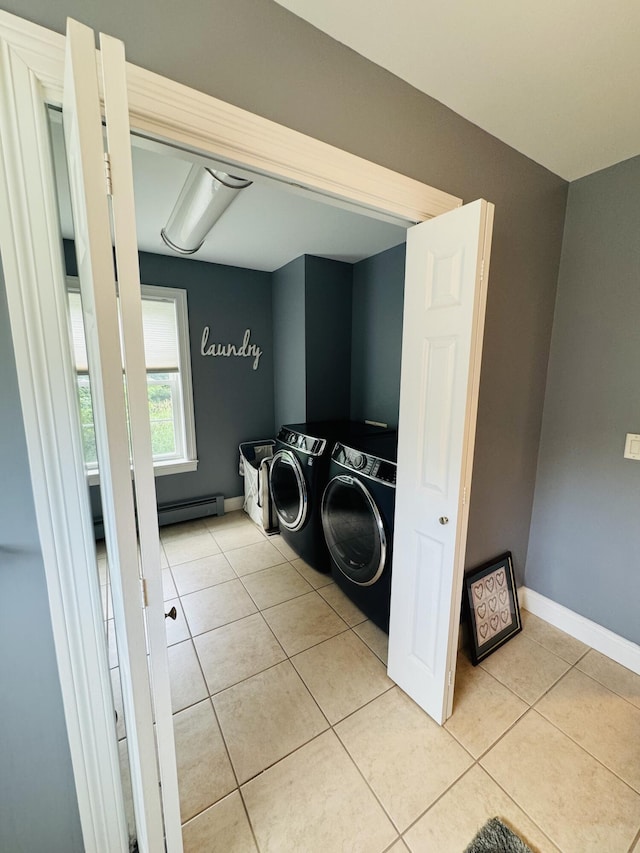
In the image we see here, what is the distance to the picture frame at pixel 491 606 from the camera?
1739 millimetres

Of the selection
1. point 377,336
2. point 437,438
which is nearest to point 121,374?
point 437,438

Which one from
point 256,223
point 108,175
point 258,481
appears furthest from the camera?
point 258,481

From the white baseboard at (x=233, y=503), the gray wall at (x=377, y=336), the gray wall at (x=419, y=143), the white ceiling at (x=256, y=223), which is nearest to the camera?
the gray wall at (x=419, y=143)

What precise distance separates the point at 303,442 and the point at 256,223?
1.47m

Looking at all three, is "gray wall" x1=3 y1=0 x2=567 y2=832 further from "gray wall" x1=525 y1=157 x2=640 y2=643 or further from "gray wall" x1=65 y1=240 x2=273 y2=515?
"gray wall" x1=65 y1=240 x2=273 y2=515

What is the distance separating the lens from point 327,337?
9.56 feet

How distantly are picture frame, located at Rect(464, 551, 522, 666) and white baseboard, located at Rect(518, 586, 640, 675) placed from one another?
0.17 meters

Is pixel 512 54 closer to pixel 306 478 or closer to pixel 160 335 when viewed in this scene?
pixel 306 478

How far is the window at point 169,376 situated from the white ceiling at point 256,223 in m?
0.41

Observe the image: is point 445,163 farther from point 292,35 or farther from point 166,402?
point 166,402

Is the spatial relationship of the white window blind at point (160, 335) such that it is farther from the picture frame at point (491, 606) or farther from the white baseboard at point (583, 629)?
the white baseboard at point (583, 629)

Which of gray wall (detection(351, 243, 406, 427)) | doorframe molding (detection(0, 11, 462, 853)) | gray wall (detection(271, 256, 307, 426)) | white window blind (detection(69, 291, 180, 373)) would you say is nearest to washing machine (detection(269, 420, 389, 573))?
gray wall (detection(351, 243, 406, 427))

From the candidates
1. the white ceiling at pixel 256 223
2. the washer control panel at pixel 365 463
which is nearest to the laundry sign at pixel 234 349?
the white ceiling at pixel 256 223

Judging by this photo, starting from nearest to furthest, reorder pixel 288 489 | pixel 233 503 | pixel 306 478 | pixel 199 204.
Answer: pixel 199 204 < pixel 306 478 < pixel 288 489 < pixel 233 503
